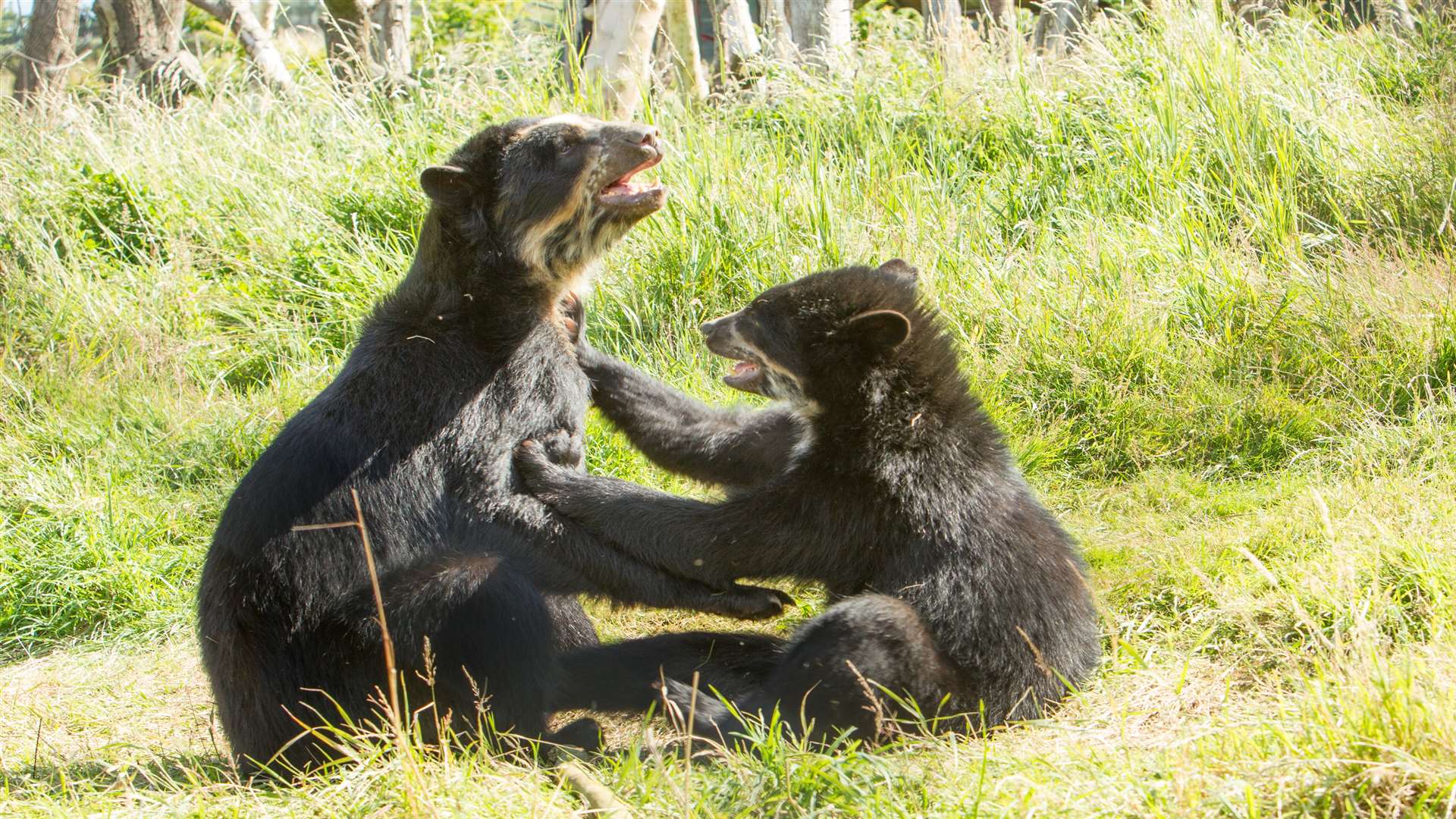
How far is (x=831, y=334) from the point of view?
180 inches

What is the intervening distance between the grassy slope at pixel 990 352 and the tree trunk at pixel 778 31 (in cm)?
49

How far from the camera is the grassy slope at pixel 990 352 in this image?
340 cm

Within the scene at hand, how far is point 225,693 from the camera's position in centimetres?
413

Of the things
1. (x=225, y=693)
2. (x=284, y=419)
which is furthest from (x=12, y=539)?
(x=225, y=693)

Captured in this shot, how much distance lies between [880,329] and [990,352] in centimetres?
264

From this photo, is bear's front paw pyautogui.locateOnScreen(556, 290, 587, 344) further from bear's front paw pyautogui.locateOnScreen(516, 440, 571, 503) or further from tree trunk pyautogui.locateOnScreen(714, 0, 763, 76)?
tree trunk pyautogui.locateOnScreen(714, 0, 763, 76)

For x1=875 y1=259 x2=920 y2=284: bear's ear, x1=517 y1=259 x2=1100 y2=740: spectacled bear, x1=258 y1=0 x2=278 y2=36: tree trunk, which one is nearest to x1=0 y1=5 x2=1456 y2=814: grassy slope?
x1=517 y1=259 x2=1100 y2=740: spectacled bear

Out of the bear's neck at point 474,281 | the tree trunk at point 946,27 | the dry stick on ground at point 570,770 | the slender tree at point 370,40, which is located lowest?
the dry stick on ground at point 570,770

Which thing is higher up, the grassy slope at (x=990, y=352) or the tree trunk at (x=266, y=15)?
the tree trunk at (x=266, y=15)

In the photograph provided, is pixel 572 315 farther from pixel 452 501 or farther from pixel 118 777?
pixel 118 777

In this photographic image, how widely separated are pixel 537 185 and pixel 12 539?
3.36m

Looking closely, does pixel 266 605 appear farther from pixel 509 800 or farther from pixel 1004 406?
pixel 1004 406

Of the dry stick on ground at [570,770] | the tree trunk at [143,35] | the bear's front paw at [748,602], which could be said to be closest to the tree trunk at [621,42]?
the bear's front paw at [748,602]

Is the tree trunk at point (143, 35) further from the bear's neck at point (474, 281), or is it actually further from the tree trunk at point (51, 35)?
the bear's neck at point (474, 281)
